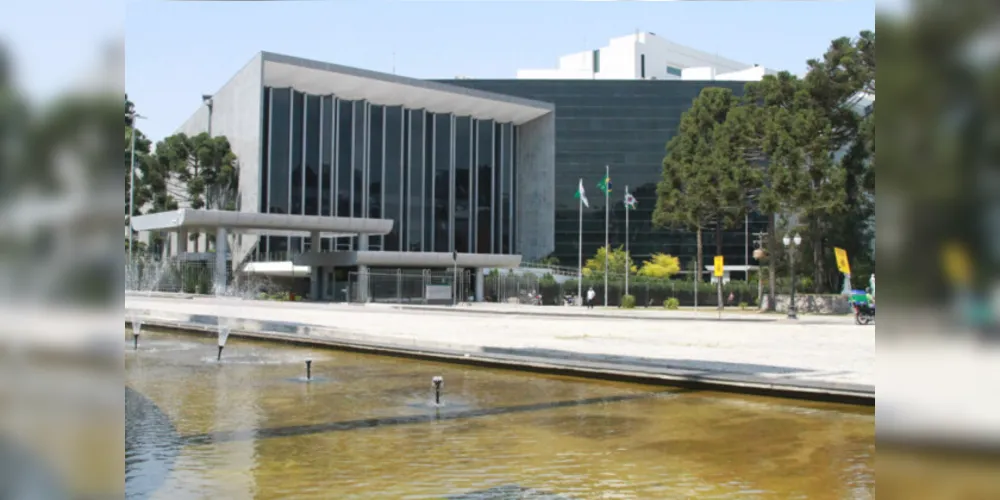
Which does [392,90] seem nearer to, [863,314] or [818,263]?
[818,263]

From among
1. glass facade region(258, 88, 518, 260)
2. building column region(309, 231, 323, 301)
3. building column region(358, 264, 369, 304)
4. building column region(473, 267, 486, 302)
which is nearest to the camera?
building column region(358, 264, 369, 304)

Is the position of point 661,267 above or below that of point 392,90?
below

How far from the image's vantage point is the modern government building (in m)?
67.0

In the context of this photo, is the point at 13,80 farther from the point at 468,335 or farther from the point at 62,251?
the point at 468,335

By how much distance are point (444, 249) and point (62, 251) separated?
248ft

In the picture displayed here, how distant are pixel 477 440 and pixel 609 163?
252 feet

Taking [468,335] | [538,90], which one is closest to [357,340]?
[468,335]

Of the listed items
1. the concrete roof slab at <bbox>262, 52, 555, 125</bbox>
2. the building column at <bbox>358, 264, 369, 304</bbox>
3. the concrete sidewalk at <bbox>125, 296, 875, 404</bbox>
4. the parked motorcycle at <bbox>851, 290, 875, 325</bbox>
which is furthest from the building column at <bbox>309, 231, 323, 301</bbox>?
the parked motorcycle at <bbox>851, 290, 875, 325</bbox>

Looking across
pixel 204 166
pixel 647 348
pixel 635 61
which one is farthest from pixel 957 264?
pixel 635 61

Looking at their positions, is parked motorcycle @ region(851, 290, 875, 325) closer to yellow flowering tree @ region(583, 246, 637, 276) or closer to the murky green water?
the murky green water

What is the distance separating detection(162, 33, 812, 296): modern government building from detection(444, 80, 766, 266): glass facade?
0.12 m

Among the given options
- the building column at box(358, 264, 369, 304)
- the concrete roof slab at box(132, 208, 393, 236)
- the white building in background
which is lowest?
the building column at box(358, 264, 369, 304)

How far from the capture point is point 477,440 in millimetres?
9188

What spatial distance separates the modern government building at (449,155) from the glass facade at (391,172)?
0.12m
